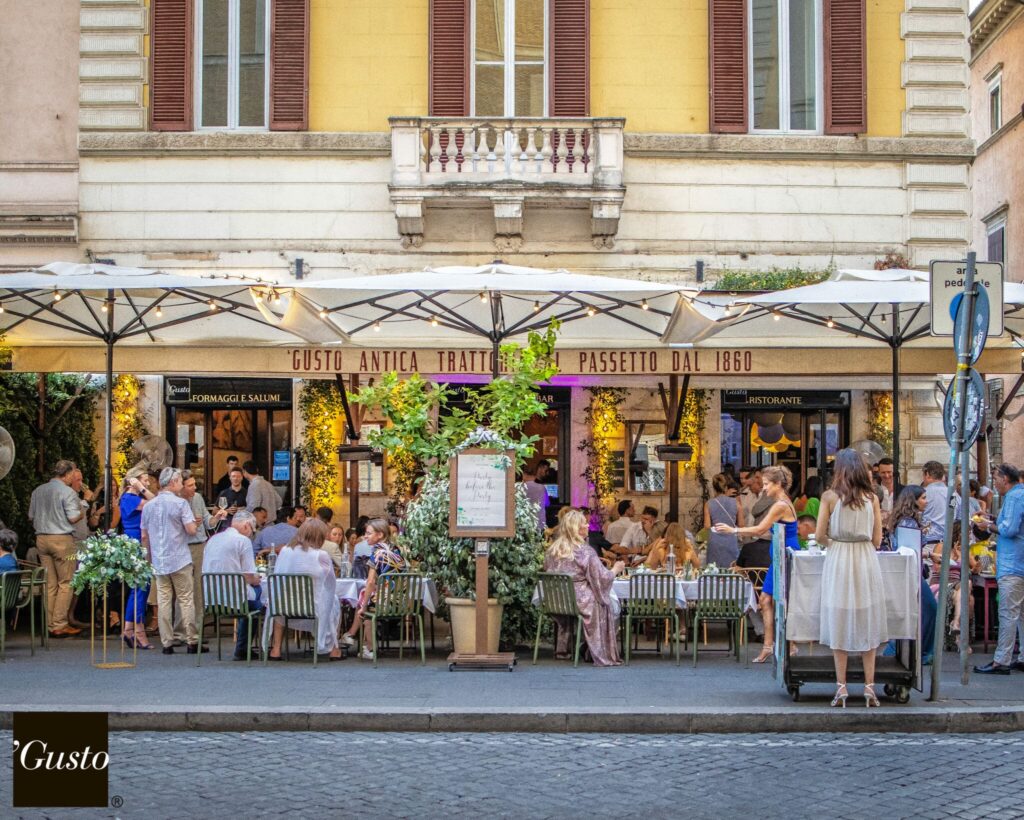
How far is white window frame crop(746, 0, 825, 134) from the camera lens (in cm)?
1994

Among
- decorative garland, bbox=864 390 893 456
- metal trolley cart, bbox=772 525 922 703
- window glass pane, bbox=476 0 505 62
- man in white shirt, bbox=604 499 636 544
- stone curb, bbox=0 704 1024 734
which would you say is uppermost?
window glass pane, bbox=476 0 505 62

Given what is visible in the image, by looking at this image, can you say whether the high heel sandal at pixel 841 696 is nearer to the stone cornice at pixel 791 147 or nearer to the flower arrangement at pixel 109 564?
the flower arrangement at pixel 109 564

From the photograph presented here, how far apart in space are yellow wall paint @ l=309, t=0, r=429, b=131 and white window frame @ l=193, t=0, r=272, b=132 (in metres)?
0.63

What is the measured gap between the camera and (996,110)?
33875 mm

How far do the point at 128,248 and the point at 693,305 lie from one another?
8718mm

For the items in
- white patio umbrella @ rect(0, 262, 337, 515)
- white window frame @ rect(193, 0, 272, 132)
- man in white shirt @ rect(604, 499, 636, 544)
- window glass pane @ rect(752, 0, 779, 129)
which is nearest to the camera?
white patio umbrella @ rect(0, 262, 337, 515)

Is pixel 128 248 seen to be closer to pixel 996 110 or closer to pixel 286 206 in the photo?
pixel 286 206

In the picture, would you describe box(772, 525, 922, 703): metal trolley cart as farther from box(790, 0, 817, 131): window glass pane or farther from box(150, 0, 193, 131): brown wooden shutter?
box(150, 0, 193, 131): brown wooden shutter

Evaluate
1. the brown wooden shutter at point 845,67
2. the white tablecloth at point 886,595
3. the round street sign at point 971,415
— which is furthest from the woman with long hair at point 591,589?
the brown wooden shutter at point 845,67

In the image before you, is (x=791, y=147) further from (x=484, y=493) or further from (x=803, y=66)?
(x=484, y=493)

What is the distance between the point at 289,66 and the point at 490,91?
2703 mm

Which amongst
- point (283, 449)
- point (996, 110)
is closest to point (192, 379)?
point (283, 449)

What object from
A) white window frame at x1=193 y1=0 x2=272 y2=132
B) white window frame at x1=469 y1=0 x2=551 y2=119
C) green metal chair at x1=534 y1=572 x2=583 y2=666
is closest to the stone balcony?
white window frame at x1=469 y1=0 x2=551 y2=119

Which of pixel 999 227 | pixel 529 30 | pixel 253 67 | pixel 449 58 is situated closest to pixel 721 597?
pixel 449 58
